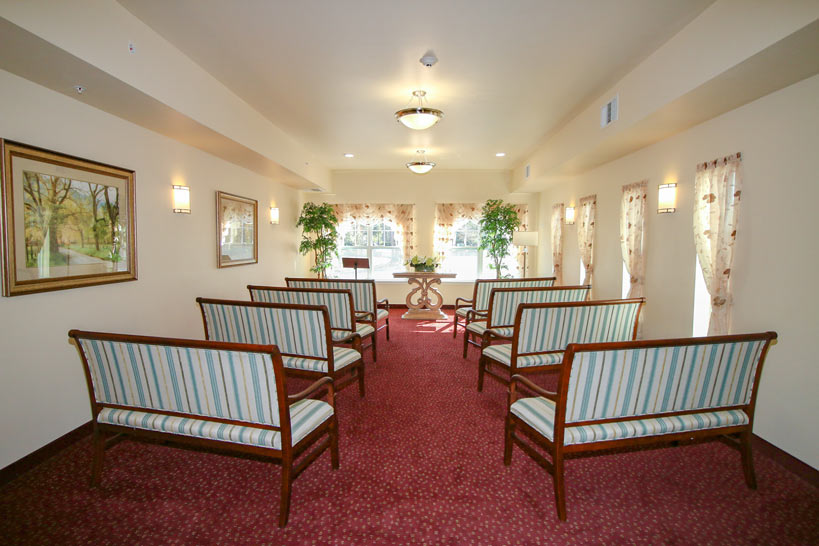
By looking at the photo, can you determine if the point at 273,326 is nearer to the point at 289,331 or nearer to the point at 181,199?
the point at 289,331

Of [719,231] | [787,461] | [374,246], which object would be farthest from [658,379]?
[374,246]

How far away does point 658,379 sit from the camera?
205 cm

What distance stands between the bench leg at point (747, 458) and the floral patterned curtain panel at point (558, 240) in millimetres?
4808

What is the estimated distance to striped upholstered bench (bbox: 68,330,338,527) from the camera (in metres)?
1.94

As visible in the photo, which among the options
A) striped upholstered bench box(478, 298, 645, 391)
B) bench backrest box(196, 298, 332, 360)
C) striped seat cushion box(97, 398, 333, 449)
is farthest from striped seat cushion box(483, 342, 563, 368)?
striped seat cushion box(97, 398, 333, 449)

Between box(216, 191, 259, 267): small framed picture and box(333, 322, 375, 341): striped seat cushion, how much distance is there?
79.7 inches

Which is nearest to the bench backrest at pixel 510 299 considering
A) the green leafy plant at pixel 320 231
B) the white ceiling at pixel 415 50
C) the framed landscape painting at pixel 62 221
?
the white ceiling at pixel 415 50

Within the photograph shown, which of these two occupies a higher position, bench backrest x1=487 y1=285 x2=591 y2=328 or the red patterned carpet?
bench backrest x1=487 y1=285 x2=591 y2=328

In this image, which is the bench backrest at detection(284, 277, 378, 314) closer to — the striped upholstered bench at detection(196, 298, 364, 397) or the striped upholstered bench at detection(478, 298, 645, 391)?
the striped upholstered bench at detection(196, 298, 364, 397)

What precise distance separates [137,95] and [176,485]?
2.75 metres

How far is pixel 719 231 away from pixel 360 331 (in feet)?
11.5

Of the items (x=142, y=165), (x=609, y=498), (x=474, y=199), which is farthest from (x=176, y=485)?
(x=474, y=199)

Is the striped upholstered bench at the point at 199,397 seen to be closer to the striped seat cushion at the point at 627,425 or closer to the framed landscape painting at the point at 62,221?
the framed landscape painting at the point at 62,221

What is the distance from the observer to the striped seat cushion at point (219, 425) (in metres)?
2.00
